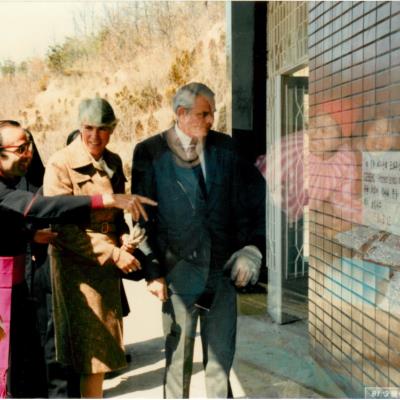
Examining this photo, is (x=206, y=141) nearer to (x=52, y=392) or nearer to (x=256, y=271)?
(x=256, y=271)

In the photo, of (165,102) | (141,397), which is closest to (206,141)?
(165,102)

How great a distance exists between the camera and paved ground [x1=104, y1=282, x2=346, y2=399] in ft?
10.4

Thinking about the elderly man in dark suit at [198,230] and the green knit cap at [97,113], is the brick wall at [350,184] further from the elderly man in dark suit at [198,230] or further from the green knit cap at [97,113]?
the green knit cap at [97,113]

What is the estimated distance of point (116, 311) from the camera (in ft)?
10.3

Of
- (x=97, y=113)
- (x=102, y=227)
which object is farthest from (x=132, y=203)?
(x=97, y=113)

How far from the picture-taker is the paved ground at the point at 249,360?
3.18m

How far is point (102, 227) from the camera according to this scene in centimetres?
303

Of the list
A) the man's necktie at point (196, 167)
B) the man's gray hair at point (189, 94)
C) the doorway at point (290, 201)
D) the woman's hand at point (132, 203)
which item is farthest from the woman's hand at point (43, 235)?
the doorway at point (290, 201)

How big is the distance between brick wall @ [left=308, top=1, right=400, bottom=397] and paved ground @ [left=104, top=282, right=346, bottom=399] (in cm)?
11

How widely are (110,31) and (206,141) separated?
72cm

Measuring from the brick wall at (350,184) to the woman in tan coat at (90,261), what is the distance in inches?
40.7

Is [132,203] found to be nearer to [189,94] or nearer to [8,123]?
[189,94]

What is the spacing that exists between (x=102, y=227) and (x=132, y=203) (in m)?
0.19
